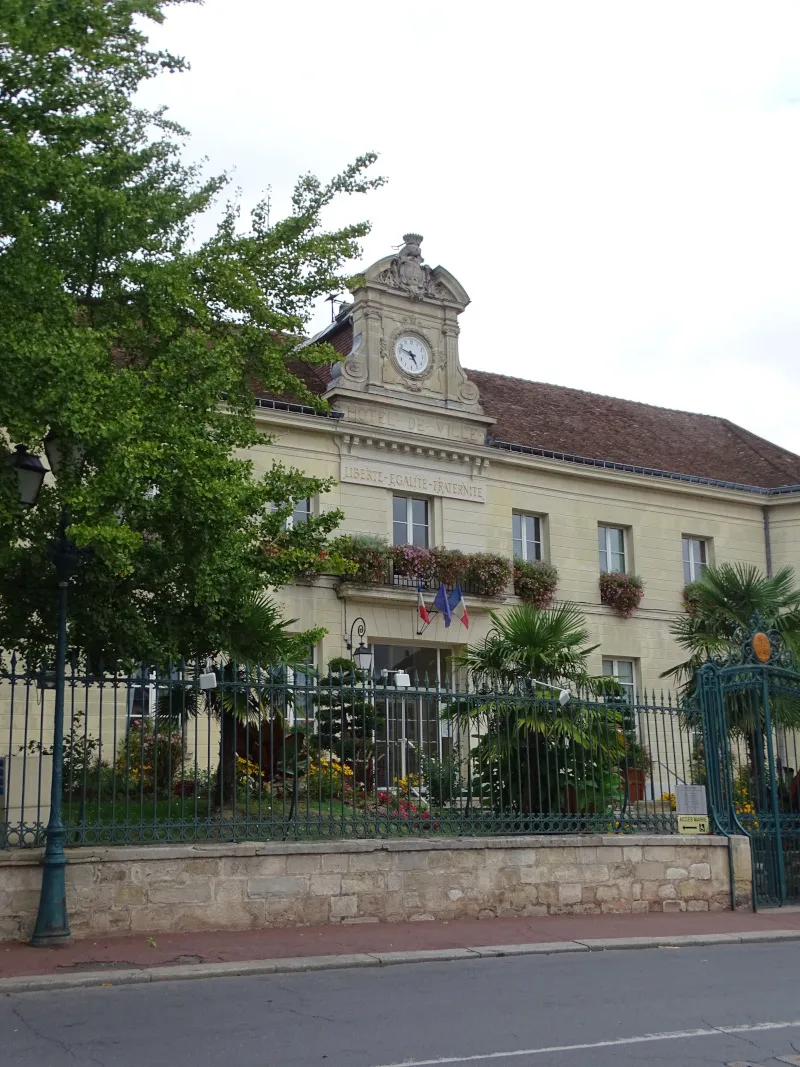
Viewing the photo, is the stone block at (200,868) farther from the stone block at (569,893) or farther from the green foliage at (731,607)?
the green foliage at (731,607)

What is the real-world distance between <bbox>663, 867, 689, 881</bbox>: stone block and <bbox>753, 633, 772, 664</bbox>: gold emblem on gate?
8.95ft

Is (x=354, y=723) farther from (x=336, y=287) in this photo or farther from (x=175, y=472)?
(x=336, y=287)

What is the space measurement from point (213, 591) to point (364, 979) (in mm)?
3872

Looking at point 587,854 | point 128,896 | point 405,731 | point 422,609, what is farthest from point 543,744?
point 422,609

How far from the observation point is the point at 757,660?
14.6 m

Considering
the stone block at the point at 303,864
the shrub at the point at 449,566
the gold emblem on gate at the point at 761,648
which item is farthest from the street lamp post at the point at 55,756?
the shrub at the point at 449,566

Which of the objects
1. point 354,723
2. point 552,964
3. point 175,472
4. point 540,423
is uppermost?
point 540,423

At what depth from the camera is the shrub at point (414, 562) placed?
23828 millimetres

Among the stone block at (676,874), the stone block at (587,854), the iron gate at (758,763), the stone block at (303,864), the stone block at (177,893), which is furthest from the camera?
the iron gate at (758,763)

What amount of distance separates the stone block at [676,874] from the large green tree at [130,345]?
5.32 metres

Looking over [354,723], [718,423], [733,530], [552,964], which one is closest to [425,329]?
[733,530]

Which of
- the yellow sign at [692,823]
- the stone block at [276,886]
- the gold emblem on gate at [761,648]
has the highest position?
the gold emblem on gate at [761,648]

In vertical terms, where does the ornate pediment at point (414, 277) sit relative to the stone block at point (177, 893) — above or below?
above

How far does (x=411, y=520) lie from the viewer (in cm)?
2492
